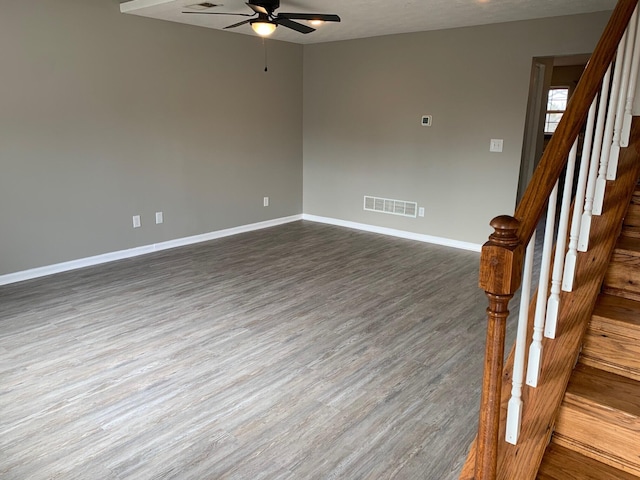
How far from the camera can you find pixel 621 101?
199 centimetres

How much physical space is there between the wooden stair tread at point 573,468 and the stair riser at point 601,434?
0.02m

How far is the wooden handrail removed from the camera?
1.15 m

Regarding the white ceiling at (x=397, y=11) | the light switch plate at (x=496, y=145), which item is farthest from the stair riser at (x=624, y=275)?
the light switch plate at (x=496, y=145)

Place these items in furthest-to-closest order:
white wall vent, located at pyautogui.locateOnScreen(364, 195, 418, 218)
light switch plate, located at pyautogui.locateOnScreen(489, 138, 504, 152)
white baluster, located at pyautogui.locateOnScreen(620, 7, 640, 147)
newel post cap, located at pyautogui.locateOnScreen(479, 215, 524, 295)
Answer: white wall vent, located at pyautogui.locateOnScreen(364, 195, 418, 218) → light switch plate, located at pyautogui.locateOnScreen(489, 138, 504, 152) → white baluster, located at pyautogui.locateOnScreen(620, 7, 640, 147) → newel post cap, located at pyautogui.locateOnScreen(479, 215, 524, 295)

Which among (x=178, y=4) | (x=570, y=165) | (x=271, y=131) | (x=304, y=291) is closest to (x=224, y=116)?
(x=271, y=131)

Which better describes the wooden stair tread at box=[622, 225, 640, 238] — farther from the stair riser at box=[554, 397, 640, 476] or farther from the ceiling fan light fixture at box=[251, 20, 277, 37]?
the ceiling fan light fixture at box=[251, 20, 277, 37]

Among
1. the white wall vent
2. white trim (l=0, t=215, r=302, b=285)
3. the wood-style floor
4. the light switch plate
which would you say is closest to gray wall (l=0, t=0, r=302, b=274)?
white trim (l=0, t=215, r=302, b=285)

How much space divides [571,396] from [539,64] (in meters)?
5.09

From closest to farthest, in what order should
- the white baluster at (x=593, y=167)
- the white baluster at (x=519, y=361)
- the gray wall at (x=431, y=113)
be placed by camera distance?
1. the white baluster at (x=519, y=361)
2. the white baluster at (x=593, y=167)
3. the gray wall at (x=431, y=113)

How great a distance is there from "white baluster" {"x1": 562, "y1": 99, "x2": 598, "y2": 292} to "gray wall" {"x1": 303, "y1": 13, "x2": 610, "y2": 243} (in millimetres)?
3516

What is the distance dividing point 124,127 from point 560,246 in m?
4.61

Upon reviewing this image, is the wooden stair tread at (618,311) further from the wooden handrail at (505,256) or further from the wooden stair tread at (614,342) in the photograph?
the wooden handrail at (505,256)

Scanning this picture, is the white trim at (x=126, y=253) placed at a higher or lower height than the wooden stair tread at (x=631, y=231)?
lower

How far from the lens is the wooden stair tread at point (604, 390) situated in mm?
1510
